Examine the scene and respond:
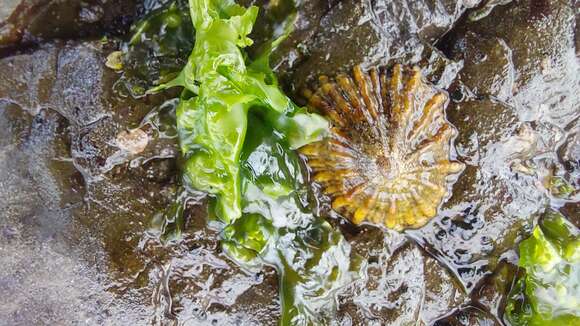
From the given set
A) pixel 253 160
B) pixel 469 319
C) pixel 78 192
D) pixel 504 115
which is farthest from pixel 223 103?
pixel 469 319

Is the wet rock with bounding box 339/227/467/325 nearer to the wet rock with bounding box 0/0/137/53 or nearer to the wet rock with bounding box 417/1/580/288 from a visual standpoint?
Answer: the wet rock with bounding box 417/1/580/288

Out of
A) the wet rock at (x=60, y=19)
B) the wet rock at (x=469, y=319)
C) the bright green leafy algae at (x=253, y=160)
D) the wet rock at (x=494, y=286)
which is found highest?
the wet rock at (x=60, y=19)

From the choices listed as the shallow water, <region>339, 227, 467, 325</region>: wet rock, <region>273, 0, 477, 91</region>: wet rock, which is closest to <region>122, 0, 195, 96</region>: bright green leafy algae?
the shallow water

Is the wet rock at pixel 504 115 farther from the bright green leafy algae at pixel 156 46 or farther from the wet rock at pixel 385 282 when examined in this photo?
the bright green leafy algae at pixel 156 46

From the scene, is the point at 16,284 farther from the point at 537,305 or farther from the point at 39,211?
the point at 537,305

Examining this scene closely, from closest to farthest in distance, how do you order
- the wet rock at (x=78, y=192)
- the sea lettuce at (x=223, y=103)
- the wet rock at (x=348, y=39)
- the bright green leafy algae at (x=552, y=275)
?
the sea lettuce at (x=223, y=103) → the wet rock at (x=78, y=192) → the wet rock at (x=348, y=39) → the bright green leafy algae at (x=552, y=275)

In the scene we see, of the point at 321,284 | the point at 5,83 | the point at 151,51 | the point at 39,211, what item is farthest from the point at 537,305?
the point at 5,83

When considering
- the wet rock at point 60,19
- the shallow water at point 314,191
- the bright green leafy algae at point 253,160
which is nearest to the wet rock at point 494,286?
the shallow water at point 314,191
